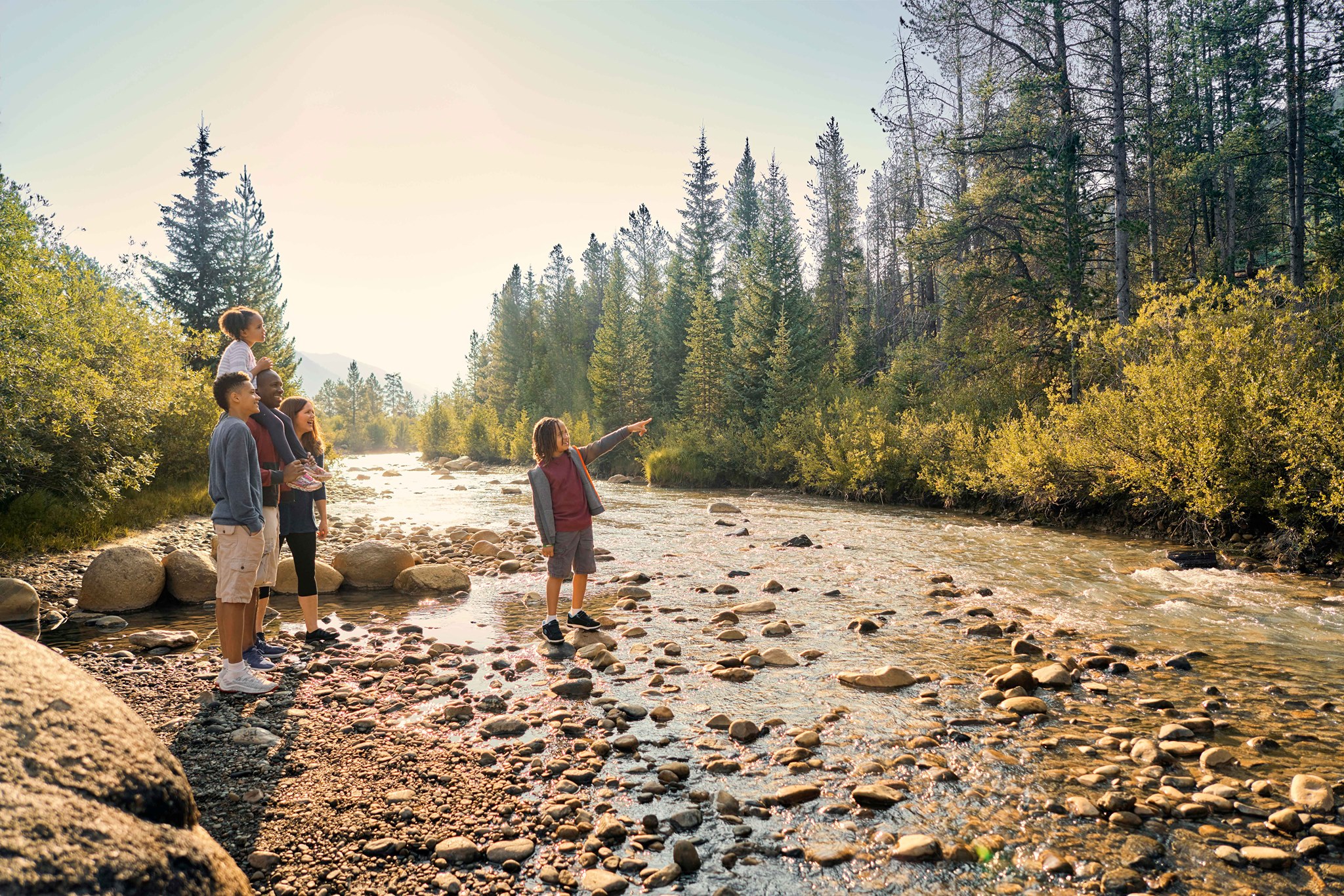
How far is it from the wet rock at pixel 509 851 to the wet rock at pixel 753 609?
16.5 ft

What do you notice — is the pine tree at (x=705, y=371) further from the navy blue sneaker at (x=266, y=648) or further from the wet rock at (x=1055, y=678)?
the wet rock at (x=1055, y=678)

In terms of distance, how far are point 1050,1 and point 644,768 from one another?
2133 cm

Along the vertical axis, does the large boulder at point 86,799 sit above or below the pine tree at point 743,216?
below

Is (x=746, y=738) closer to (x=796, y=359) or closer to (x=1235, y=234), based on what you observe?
(x=796, y=359)

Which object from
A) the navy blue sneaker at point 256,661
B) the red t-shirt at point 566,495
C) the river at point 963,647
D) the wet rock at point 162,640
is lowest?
the river at point 963,647

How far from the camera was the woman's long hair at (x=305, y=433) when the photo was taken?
6.83 meters

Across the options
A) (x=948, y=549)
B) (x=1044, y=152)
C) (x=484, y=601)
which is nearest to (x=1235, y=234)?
(x=1044, y=152)

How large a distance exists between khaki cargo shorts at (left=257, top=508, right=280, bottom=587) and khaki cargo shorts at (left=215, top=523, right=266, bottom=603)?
53 cm

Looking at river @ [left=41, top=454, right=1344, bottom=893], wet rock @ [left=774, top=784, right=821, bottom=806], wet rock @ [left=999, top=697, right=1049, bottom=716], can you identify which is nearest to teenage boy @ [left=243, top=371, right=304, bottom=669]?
river @ [left=41, top=454, right=1344, bottom=893]

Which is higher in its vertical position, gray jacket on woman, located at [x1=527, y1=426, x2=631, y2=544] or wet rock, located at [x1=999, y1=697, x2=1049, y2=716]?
gray jacket on woman, located at [x1=527, y1=426, x2=631, y2=544]

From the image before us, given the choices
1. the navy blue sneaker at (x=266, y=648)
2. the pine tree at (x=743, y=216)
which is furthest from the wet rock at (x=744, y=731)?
the pine tree at (x=743, y=216)

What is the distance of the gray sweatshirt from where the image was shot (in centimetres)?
529

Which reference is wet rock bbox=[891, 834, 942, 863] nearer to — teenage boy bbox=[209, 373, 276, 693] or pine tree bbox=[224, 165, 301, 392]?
teenage boy bbox=[209, 373, 276, 693]

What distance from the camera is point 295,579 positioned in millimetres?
9805
